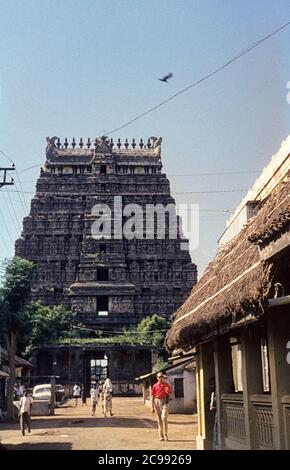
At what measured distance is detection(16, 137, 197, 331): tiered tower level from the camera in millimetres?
46688

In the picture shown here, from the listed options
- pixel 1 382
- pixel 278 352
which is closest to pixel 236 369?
pixel 278 352

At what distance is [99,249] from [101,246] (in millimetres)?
387

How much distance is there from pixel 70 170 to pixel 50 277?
34.3ft

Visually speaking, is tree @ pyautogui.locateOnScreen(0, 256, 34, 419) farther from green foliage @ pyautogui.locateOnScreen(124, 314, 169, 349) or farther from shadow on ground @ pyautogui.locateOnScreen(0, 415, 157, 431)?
green foliage @ pyautogui.locateOnScreen(124, 314, 169, 349)

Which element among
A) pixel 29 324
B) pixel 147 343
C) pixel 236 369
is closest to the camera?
pixel 236 369

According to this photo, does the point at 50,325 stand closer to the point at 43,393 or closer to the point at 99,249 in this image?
the point at 43,393

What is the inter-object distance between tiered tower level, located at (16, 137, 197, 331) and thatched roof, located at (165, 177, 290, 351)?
117 feet

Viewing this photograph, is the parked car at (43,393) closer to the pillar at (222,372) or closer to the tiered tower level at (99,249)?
the tiered tower level at (99,249)

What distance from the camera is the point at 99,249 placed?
48812 millimetres

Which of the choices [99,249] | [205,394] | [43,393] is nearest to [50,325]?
[43,393]

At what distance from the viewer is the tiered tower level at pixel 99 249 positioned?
1838 inches

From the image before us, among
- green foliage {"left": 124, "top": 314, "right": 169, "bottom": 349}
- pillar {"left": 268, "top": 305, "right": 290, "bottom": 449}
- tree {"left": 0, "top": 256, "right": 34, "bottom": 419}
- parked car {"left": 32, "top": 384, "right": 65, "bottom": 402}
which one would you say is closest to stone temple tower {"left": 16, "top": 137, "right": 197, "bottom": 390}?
green foliage {"left": 124, "top": 314, "right": 169, "bottom": 349}
